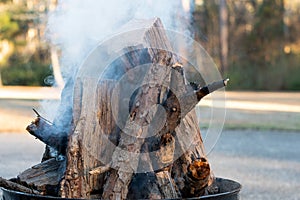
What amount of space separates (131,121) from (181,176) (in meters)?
0.33

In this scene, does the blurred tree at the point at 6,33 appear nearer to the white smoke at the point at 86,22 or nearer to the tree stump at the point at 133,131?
the white smoke at the point at 86,22

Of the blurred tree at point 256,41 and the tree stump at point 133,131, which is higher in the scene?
the blurred tree at point 256,41

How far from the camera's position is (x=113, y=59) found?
3.19 m

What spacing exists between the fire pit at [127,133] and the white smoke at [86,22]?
11.4 inches

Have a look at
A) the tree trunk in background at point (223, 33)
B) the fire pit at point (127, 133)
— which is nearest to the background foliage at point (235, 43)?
the tree trunk in background at point (223, 33)

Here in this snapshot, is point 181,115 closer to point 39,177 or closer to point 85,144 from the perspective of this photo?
point 85,144

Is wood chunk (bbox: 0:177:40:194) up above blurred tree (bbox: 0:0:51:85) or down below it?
below

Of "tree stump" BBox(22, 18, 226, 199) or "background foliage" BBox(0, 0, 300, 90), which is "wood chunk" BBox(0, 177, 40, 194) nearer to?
"tree stump" BBox(22, 18, 226, 199)

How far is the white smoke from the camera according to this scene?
3477 millimetres

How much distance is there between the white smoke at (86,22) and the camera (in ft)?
11.4

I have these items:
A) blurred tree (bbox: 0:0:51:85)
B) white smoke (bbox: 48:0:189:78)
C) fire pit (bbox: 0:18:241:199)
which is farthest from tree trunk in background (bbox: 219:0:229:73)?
fire pit (bbox: 0:18:241:199)

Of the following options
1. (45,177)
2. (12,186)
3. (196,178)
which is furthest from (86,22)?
(196,178)

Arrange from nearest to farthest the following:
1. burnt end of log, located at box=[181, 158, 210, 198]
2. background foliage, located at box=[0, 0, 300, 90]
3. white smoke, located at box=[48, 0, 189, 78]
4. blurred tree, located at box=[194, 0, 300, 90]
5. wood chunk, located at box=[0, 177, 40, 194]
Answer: burnt end of log, located at box=[181, 158, 210, 198] < wood chunk, located at box=[0, 177, 40, 194] < white smoke, located at box=[48, 0, 189, 78] < blurred tree, located at box=[194, 0, 300, 90] < background foliage, located at box=[0, 0, 300, 90]

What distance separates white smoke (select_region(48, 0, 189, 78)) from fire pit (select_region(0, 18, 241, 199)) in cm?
29
